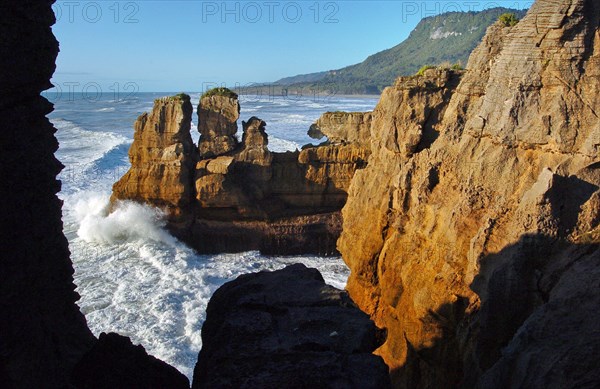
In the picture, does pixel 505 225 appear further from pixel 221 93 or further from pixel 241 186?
pixel 221 93

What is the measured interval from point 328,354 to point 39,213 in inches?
173

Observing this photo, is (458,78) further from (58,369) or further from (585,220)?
(58,369)

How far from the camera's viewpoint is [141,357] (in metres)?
7.33

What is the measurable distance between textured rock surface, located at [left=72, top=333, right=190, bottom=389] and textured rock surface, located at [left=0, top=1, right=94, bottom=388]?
0.90ft

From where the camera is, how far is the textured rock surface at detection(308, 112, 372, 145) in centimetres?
2548

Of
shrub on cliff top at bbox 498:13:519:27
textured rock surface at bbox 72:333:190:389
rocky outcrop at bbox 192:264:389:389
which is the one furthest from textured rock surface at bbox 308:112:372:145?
textured rock surface at bbox 72:333:190:389

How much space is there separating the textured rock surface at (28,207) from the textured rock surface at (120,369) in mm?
275

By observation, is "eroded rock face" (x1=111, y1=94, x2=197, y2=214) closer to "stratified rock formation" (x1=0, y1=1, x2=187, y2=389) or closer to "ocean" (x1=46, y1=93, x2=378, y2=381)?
"ocean" (x1=46, y1=93, x2=378, y2=381)

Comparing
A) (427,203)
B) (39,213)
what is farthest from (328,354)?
(427,203)

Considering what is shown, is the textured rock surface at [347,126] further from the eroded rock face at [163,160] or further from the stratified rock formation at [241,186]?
the eroded rock face at [163,160]

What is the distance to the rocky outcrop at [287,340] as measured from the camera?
19.2 ft

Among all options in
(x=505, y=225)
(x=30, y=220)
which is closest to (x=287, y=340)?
(x=30, y=220)

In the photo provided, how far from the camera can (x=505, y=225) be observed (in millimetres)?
8422

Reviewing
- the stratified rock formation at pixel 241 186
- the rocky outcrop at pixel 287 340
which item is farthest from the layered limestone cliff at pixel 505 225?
the stratified rock formation at pixel 241 186
